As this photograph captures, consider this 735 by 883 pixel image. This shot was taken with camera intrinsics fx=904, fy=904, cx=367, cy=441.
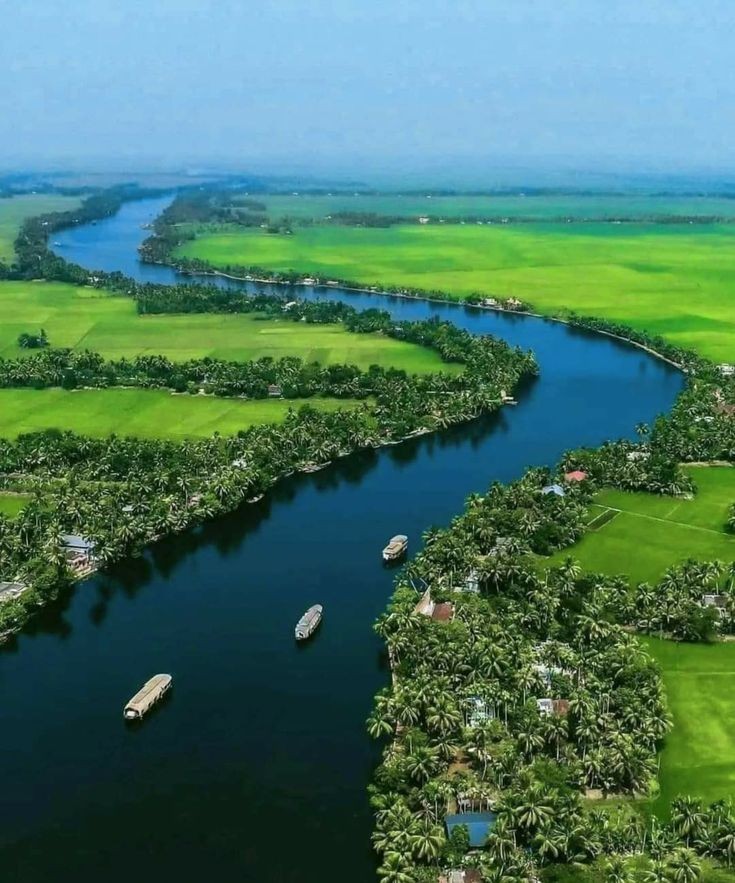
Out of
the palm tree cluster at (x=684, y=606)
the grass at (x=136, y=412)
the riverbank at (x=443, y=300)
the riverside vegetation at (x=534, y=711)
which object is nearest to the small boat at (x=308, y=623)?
the riverside vegetation at (x=534, y=711)

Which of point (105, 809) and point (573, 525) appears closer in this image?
point (105, 809)

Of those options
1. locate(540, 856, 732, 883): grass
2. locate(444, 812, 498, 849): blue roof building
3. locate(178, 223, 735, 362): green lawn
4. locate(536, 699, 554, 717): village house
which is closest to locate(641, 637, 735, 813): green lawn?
locate(540, 856, 732, 883): grass

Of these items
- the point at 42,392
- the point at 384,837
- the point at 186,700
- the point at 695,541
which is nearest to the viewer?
the point at 384,837

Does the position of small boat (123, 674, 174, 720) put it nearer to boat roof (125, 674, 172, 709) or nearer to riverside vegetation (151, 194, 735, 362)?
boat roof (125, 674, 172, 709)

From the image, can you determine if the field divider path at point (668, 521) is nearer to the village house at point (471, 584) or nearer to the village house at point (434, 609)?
the village house at point (471, 584)

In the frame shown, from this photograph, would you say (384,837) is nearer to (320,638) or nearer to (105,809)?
(105,809)

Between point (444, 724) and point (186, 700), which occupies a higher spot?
point (444, 724)

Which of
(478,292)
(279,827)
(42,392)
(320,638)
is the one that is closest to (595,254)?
(478,292)
